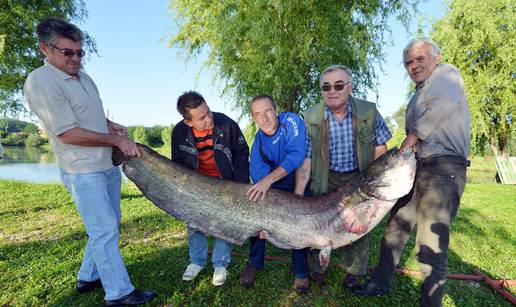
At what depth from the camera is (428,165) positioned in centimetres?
328

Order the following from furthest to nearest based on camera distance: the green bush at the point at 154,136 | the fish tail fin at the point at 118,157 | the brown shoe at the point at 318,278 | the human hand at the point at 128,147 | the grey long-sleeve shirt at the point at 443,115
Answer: the green bush at the point at 154,136 → the brown shoe at the point at 318,278 → the fish tail fin at the point at 118,157 → the human hand at the point at 128,147 → the grey long-sleeve shirt at the point at 443,115

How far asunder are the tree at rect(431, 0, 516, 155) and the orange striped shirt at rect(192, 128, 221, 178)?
20931 millimetres

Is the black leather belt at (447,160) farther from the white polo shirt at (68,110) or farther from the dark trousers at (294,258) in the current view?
the white polo shirt at (68,110)

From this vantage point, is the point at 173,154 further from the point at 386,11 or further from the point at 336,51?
the point at 386,11

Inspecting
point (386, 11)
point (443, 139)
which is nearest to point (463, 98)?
point (443, 139)

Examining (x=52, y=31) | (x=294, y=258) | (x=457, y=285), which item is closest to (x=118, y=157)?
(x=52, y=31)

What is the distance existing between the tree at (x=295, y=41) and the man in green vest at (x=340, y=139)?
6.88 m

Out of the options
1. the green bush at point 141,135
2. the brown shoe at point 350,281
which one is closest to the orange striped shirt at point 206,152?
the brown shoe at point 350,281

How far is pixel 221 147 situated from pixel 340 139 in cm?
146

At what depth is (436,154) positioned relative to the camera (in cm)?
323

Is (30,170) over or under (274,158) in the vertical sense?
under

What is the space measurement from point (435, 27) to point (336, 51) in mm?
15610

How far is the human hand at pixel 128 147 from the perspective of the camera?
3.33 meters

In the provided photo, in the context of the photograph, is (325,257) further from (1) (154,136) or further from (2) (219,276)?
(1) (154,136)
